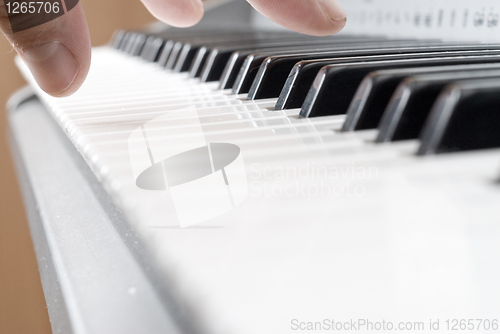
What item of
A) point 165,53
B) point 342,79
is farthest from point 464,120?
point 165,53

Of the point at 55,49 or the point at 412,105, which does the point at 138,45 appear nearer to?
the point at 55,49

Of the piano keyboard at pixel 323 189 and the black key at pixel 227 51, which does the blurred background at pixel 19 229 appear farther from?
the piano keyboard at pixel 323 189

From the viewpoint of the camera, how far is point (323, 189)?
277 millimetres

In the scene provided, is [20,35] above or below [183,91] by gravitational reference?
above

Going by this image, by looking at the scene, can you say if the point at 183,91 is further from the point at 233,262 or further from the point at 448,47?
the point at 233,262

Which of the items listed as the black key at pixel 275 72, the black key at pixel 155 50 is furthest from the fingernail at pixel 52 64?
the black key at pixel 155 50

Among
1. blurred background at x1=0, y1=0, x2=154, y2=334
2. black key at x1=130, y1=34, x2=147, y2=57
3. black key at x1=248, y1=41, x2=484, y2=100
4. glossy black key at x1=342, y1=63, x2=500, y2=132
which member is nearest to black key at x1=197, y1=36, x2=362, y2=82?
black key at x1=248, y1=41, x2=484, y2=100

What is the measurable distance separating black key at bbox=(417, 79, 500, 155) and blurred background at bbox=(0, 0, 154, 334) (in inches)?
57.4

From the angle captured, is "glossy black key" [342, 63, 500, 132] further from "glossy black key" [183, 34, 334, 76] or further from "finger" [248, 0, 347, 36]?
"glossy black key" [183, 34, 334, 76]

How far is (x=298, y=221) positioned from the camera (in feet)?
0.79

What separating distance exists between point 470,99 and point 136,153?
0.77 ft

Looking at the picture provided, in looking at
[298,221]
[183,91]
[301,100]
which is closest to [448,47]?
[301,100]

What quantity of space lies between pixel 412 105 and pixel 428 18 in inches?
17.1

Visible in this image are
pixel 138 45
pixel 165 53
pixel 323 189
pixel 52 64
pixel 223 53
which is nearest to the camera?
pixel 323 189
